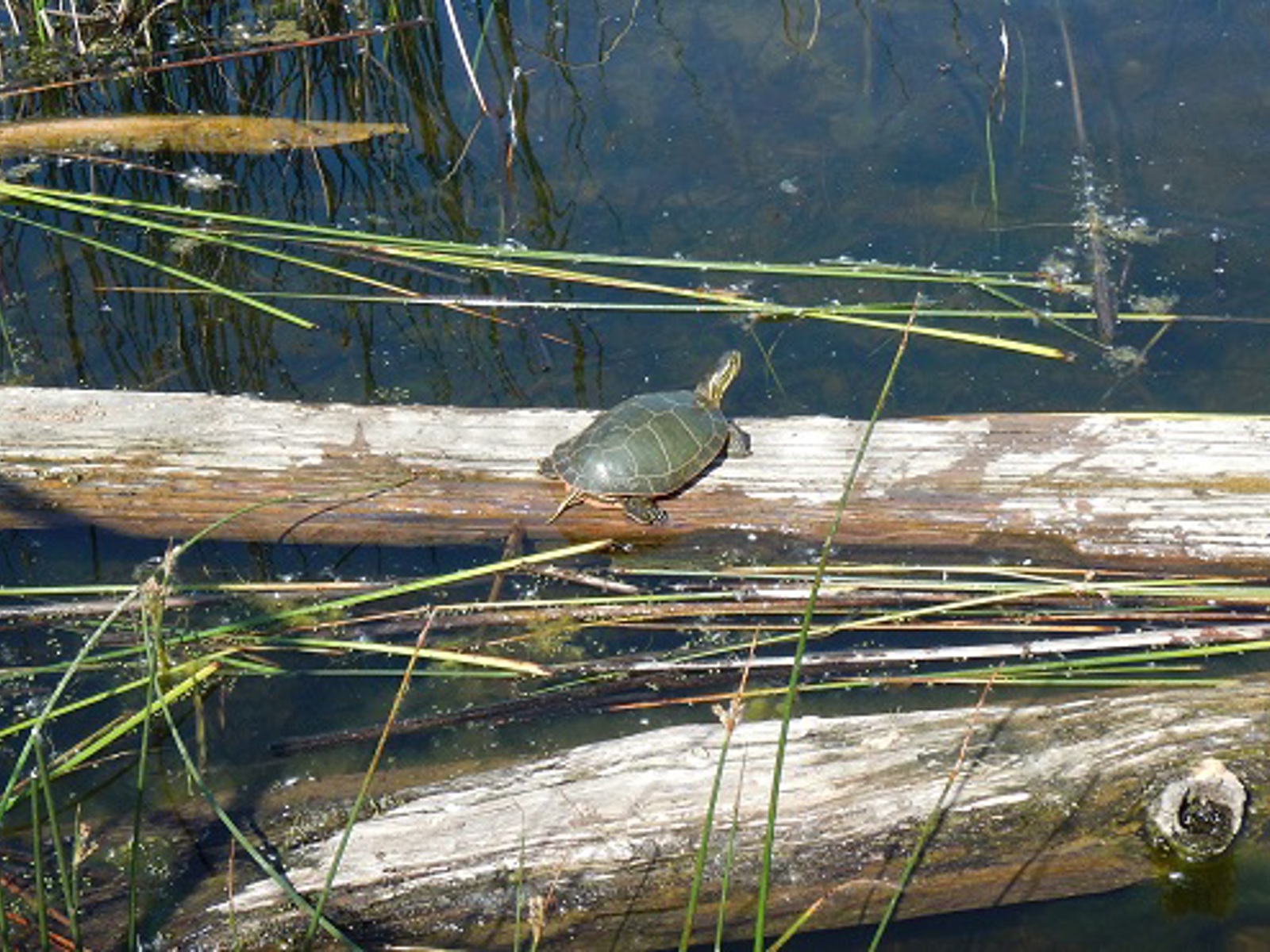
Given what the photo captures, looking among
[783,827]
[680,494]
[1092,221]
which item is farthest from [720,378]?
[783,827]

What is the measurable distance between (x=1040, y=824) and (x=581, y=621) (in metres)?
1.08

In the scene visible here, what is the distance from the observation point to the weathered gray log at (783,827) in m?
2.70

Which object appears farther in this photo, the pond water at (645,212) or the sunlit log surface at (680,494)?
the pond water at (645,212)

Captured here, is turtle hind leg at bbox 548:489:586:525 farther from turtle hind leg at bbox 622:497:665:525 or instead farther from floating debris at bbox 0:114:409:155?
floating debris at bbox 0:114:409:155

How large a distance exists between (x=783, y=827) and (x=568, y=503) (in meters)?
1.15

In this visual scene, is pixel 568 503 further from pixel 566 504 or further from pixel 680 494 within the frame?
pixel 680 494

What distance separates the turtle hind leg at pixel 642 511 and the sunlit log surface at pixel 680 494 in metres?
0.04

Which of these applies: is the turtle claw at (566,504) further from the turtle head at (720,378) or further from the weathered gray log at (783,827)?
the weathered gray log at (783,827)

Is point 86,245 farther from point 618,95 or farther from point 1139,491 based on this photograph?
point 1139,491

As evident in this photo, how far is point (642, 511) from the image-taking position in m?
3.68

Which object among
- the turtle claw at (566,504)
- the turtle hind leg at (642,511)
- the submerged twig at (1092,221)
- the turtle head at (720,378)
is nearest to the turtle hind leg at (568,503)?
the turtle claw at (566,504)

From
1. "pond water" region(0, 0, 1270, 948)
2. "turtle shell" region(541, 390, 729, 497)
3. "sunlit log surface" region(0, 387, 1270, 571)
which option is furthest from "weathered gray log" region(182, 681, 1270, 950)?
"turtle shell" region(541, 390, 729, 497)

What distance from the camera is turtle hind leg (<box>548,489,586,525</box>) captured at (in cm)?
367

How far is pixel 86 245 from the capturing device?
508cm
